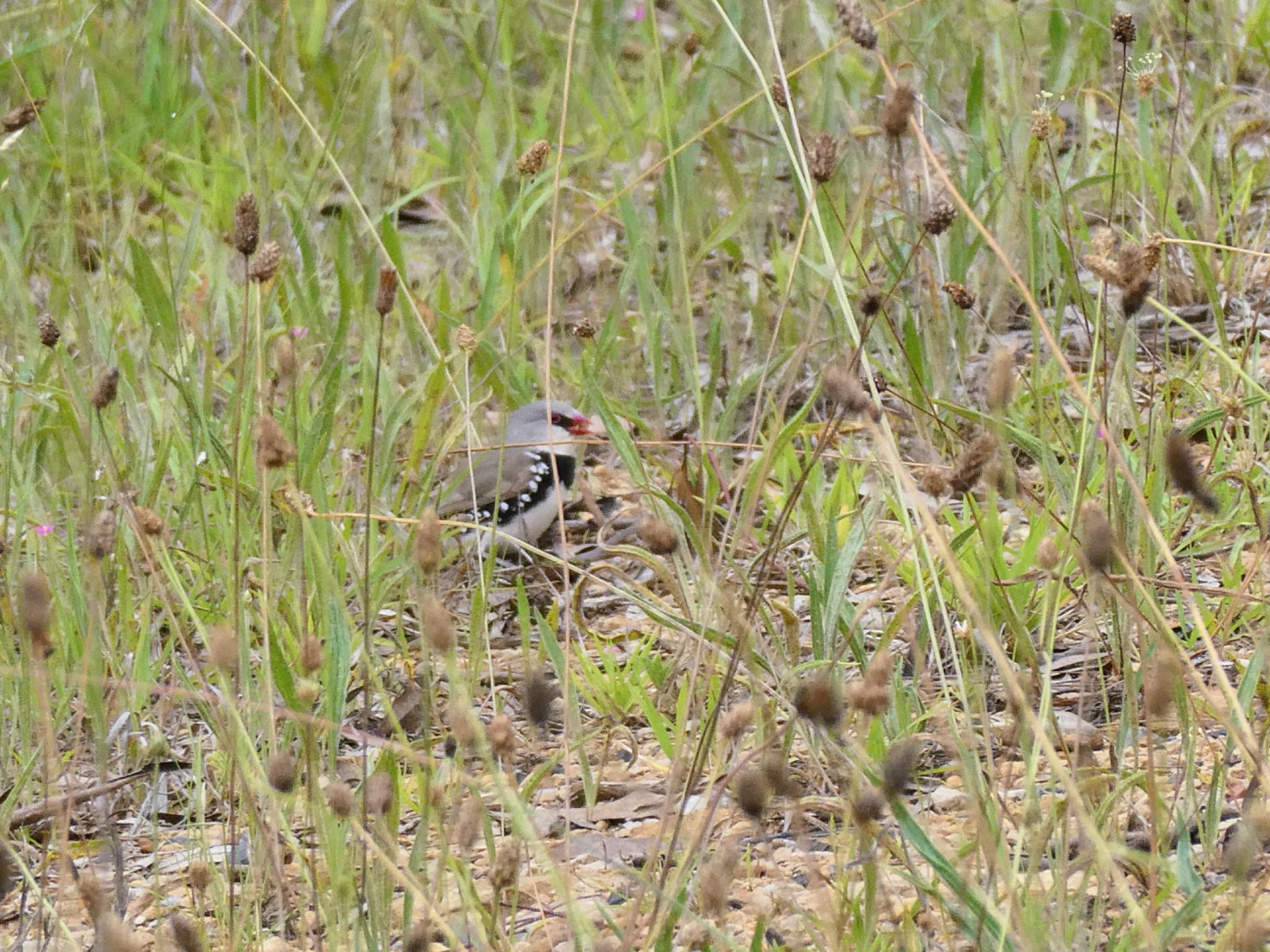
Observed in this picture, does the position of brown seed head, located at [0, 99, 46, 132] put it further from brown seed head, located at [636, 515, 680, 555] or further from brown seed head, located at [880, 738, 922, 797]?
brown seed head, located at [880, 738, 922, 797]

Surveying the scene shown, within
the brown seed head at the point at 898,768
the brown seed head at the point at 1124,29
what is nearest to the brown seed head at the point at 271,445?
the brown seed head at the point at 898,768

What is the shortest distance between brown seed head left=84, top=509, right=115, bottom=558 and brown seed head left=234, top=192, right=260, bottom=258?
0.37 m

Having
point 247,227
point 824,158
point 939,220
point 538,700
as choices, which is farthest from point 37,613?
point 939,220

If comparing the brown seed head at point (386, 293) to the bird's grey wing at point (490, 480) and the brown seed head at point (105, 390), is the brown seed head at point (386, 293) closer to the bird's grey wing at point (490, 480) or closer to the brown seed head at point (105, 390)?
the brown seed head at point (105, 390)

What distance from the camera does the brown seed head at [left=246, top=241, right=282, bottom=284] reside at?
6.93ft

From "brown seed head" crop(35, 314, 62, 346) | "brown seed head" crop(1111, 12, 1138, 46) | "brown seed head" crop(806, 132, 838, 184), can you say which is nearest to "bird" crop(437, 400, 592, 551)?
"brown seed head" crop(35, 314, 62, 346)

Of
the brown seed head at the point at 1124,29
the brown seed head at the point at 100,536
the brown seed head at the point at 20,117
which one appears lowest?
the brown seed head at the point at 100,536

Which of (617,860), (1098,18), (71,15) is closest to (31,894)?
(617,860)

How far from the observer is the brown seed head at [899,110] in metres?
1.87

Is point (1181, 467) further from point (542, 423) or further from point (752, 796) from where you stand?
point (542, 423)

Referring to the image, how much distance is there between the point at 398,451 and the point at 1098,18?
9.41 feet

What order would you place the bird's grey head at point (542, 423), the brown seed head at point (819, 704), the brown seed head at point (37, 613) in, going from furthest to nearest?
the bird's grey head at point (542, 423), the brown seed head at point (37, 613), the brown seed head at point (819, 704)

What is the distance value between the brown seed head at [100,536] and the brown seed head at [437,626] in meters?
0.49

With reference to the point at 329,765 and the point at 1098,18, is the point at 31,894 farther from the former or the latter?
the point at 1098,18
